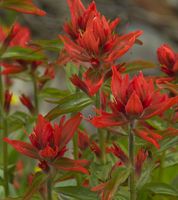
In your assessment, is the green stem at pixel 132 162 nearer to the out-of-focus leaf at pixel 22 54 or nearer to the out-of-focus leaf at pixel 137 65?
the out-of-focus leaf at pixel 137 65

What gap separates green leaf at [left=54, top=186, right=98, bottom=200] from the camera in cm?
119

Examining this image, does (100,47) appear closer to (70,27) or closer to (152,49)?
(70,27)

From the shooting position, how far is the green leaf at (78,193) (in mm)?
1189

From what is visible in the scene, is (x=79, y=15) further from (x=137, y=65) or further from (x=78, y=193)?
(x=78, y=193)

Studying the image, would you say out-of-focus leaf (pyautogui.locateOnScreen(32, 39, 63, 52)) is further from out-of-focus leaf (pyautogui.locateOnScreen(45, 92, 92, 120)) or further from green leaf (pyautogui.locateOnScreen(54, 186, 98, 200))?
green leaf (pyautogui.locateOnScreen(54, 186, 98, 200))

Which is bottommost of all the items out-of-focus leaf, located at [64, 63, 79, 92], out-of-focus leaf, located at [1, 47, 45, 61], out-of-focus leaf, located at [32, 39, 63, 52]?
out-of-focus leaf, located at [64, 63, 79, 92]

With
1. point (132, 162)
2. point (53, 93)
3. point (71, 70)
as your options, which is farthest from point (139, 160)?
point (53, 93)

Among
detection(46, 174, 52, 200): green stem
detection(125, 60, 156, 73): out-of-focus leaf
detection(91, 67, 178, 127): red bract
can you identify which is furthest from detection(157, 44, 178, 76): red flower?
detection(46, 174, 52, 200): green stem

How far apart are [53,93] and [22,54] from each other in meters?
0.12

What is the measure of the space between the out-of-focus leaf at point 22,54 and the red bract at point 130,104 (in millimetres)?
368

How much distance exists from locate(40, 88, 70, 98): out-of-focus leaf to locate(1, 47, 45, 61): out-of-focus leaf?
9 centimetres

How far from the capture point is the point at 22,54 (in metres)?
1.50

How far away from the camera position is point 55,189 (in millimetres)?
1214

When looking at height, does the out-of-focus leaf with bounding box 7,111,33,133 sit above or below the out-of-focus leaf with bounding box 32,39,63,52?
below
